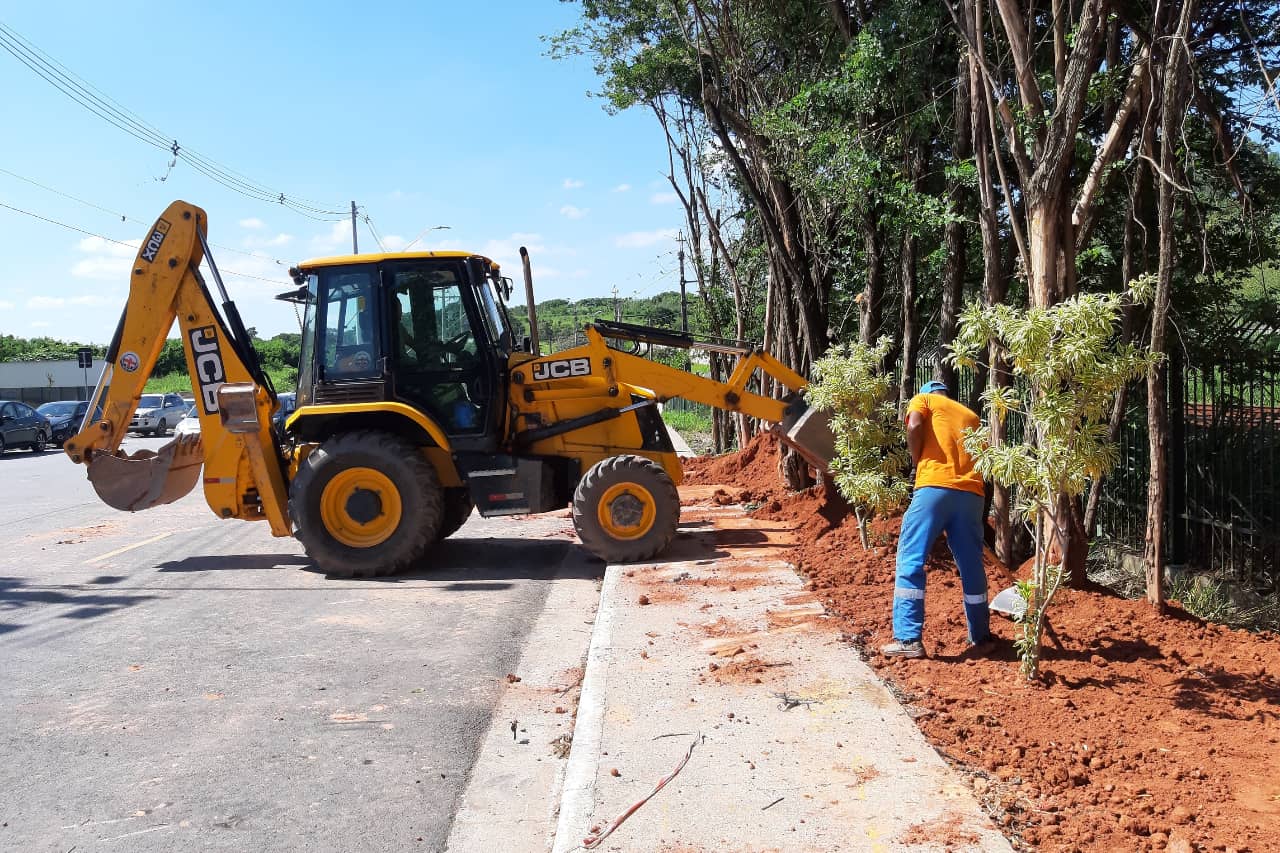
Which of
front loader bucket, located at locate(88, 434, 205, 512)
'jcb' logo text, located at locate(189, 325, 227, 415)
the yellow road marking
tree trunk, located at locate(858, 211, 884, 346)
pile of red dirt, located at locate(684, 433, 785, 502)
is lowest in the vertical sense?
the yellow road marking

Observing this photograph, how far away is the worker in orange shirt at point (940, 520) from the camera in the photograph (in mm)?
5727

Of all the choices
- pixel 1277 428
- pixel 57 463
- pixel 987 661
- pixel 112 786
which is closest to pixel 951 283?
pixel 1277 428

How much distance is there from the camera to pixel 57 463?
24.7 m

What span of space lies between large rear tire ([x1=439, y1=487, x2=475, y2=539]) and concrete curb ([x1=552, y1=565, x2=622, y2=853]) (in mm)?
3724

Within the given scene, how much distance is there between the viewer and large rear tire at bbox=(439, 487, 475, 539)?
34.0ft

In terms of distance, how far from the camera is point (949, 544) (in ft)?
18.9

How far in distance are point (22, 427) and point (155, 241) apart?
2318 cm

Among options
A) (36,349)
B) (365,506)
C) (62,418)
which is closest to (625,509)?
(365,506)

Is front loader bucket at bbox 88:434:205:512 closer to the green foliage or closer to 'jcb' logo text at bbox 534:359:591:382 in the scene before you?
'jcb' logo text at bbox 534:359:591:382

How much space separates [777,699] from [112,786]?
10.4 feet

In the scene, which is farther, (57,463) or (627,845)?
(57,463)

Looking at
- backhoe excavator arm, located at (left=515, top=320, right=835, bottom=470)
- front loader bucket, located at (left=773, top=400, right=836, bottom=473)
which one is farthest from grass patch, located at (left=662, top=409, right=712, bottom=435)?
front loader bucket, located at (left=773, top=400, right=836, bottom=473)

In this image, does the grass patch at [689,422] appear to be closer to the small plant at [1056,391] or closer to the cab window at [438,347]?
the cab window at [438,347]

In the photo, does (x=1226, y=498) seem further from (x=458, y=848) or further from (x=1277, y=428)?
(x=458, y=848)
